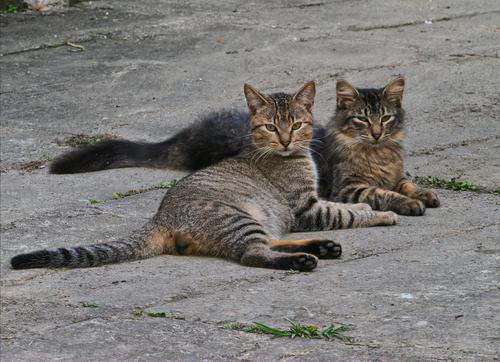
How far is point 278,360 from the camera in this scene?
452 cm

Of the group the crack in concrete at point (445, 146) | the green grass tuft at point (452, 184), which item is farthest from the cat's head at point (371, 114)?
the crack in concrete at point (445, 146)

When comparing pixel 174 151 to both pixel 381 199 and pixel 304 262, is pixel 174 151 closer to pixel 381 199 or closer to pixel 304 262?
pixel 381 199

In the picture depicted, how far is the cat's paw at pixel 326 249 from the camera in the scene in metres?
6.19

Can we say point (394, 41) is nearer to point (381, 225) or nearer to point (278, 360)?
point (381, 225)

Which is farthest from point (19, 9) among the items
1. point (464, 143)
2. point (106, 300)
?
point (106, 300)

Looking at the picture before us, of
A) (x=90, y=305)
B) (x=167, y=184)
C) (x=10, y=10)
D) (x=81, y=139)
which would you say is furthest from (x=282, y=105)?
(x=10, y=10)

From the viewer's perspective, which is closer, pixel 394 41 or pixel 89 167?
pixel 89 167

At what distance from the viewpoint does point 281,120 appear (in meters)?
7.20

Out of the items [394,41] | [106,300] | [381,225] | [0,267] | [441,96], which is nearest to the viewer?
[106,300]

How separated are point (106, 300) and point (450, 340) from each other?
1.85 meters

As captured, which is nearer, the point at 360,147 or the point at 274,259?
the point at 274,259

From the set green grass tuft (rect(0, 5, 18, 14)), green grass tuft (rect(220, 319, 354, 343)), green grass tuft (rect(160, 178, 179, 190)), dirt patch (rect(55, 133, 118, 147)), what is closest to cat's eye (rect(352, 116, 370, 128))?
green grass tuft (rect(160, 178, 179, 190))

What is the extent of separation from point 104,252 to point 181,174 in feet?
6.95

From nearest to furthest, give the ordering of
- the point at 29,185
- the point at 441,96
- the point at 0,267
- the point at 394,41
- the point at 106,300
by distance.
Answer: the point at 106,300 < the point at 0,267 < the point at 29,185 < the point at 441,96 < the point at 394,41
